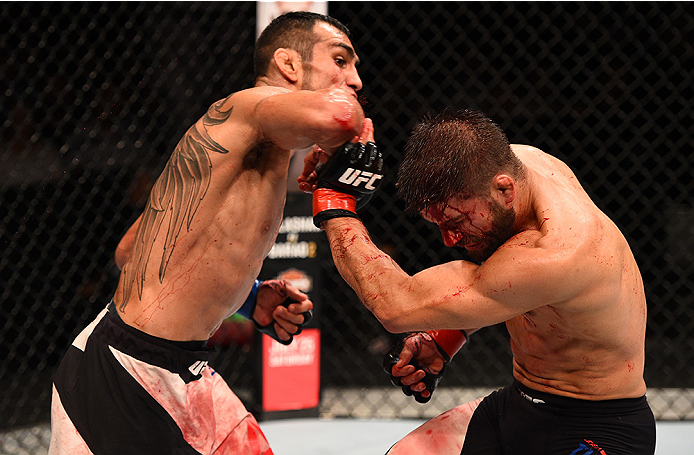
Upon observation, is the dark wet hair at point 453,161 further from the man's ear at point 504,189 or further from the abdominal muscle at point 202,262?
the abdominal muscle at point 202,262

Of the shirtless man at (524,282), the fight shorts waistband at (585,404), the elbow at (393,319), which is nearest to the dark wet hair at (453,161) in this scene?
the shirtless man at (524,282)

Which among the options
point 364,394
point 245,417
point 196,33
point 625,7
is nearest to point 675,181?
point 625,7

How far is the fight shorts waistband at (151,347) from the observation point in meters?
1.27

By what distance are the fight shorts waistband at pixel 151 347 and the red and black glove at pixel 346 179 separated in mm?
390

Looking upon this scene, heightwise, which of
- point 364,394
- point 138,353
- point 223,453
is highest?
point 138,353

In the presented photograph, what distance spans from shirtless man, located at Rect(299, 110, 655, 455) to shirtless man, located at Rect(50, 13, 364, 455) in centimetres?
13

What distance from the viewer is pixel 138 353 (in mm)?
Answer: 1266

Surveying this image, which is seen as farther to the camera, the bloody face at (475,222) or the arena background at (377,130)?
the arena background at (377,130)

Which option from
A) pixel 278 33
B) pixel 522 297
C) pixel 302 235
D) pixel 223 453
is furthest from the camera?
pixel 302 235

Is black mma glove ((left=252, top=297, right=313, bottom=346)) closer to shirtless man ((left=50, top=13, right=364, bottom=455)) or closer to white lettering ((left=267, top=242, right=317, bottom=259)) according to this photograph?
shirtless man ((left=50, top=13, right=364, bottom=455))

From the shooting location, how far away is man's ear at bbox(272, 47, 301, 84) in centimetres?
147

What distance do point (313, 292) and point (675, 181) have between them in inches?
90.9

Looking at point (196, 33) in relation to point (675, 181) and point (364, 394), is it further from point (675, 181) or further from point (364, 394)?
point (675, 181)

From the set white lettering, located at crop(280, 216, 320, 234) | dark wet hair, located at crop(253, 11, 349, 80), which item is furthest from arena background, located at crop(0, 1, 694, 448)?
dark wet hair, located at crop(253, 11, 349, 80)
